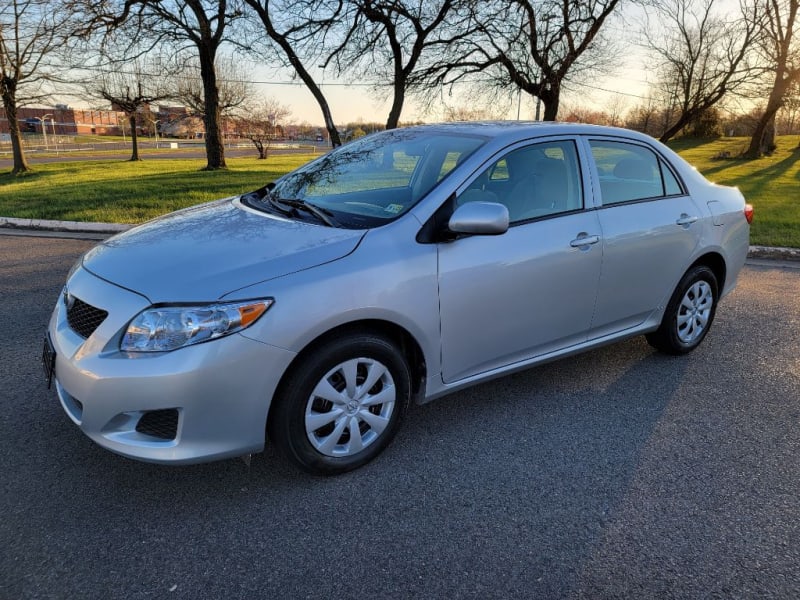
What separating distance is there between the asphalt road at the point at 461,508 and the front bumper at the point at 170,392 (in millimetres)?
353

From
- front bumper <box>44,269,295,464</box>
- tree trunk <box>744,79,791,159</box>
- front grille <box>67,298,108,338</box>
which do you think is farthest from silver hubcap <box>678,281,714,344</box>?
tree trunk <box>744,79,791,159</box>

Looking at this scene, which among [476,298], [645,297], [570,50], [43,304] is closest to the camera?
[476,298]

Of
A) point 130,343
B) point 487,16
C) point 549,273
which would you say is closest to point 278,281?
point 130,343

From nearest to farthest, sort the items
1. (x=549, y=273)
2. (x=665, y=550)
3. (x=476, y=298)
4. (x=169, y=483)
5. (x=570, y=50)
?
(x=665, y=550) < (x=169, y=483) < (x=476, y=298) < (x=549, y=273) < (x=570, y=50)

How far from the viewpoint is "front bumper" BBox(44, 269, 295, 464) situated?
7.82 ft

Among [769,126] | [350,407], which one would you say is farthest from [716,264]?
[769,126]

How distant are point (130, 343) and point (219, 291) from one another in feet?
1.37

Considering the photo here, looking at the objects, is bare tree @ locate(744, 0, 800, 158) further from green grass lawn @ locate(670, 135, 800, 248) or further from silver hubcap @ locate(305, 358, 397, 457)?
silver hubcap @ locate(305, 358, 397, 457)

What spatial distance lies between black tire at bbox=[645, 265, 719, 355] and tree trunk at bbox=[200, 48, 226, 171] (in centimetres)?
1984

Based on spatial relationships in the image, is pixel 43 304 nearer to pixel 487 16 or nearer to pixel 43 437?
pixel 43 437

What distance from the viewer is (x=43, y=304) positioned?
17.5ft

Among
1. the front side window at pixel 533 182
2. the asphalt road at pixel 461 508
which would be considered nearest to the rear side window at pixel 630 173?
the front side window at pixel 533 182

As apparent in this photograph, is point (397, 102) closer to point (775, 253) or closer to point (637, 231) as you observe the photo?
point (775, 253)

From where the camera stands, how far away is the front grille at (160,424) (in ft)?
8.00
